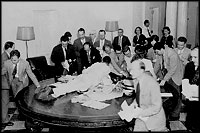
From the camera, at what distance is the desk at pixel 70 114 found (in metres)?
4.04

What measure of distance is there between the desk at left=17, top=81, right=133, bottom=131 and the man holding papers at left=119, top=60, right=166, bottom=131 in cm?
34

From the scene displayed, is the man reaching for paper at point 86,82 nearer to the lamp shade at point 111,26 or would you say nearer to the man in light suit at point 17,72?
the man in light suit at point 17,72

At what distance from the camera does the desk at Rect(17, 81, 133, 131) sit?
404cm

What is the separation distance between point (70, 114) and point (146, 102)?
1.03 metres

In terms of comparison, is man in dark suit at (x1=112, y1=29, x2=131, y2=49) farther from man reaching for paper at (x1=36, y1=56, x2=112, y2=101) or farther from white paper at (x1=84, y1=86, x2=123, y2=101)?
white paper at (x1=84, y1=86, x2=123, y2=101)

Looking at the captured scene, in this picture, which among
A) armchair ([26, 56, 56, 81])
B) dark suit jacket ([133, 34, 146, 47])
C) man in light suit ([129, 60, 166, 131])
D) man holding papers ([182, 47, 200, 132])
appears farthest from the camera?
dark suit jacket ([133, 34, 146, 47])

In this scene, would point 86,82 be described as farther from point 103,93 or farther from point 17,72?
point 17,72

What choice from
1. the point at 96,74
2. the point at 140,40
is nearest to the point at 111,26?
the point at 140,40

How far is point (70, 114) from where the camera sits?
4.16 m

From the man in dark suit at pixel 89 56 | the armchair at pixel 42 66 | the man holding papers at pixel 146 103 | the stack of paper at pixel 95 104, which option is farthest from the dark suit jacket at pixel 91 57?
the man holding papers at pixel 146 103

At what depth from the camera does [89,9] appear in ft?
33.6

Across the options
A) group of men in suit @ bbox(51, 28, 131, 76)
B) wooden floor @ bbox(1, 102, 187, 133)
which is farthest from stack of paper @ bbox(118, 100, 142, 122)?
group of men in suit @ bbox(51, 28, 131, 76)

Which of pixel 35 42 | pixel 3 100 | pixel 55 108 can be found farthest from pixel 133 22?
pixel 55 108

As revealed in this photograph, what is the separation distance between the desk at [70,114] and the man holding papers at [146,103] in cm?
34
